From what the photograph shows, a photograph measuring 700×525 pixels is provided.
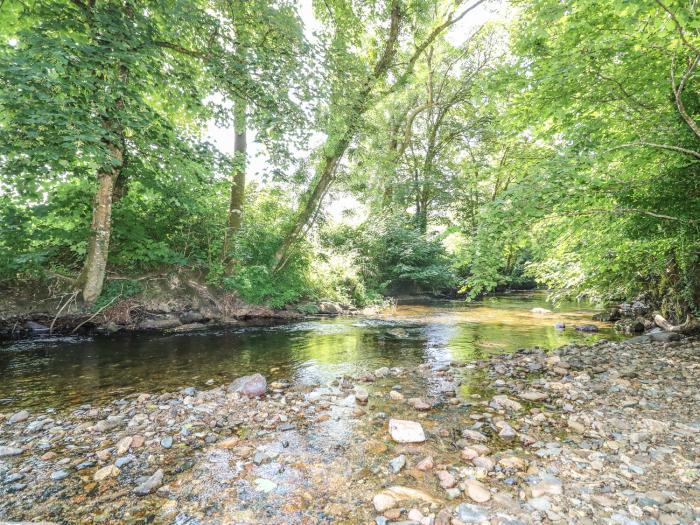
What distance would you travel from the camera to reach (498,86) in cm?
564

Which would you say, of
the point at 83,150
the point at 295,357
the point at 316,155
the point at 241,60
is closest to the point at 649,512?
the point at 295,357

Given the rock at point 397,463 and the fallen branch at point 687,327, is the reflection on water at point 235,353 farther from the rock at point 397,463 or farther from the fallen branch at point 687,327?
the rock at point 397,463

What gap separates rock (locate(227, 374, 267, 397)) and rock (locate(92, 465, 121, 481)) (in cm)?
181

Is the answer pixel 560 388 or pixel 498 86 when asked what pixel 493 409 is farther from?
pixel 498 86

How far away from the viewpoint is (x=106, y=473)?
2654 millimetres

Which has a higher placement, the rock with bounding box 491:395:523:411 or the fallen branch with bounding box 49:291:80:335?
the fallen branch with bounding box 49:291:80:335

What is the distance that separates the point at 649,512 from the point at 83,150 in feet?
24.9

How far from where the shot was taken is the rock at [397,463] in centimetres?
266

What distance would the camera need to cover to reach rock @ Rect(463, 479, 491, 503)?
2.25m

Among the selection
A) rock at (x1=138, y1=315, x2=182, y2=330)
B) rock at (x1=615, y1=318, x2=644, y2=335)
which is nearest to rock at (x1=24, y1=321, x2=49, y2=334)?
rock at (x1=138, y1=315, x2=182, y2=330)

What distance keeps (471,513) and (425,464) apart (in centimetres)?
61

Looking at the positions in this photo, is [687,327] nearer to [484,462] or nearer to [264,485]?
[484,462]

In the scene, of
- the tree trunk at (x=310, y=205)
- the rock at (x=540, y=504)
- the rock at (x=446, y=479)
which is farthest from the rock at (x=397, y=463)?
the tree trunk at (x=310, y=205)

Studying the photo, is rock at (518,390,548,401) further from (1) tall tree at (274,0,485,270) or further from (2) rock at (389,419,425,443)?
(1) tall tree at (274,0,485,270)
